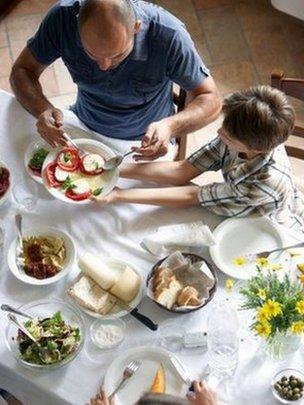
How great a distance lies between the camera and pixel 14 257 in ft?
6.17

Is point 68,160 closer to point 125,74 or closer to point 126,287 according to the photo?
point 125,74

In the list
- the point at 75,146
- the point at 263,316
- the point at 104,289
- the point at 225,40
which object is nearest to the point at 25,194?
the point at 75,146

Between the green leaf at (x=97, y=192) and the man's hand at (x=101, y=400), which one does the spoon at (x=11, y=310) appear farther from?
the green leaf at (x=97, y=192)

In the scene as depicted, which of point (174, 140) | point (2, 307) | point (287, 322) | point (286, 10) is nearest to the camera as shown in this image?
point (287, 322)

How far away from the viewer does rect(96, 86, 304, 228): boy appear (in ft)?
6.02

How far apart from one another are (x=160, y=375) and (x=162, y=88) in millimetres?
1029

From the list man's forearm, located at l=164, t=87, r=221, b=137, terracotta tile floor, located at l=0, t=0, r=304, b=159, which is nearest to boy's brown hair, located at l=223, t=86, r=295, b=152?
man's forearm, located at l=164, t=87, r=221, b=137

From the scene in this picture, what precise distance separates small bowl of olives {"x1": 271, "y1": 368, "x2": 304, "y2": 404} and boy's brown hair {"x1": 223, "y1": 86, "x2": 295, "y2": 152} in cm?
61

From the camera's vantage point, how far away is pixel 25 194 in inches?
79.5

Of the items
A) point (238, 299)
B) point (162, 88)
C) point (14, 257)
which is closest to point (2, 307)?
point (14, 257)

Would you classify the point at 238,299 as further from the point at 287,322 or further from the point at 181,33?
the point at 181,33

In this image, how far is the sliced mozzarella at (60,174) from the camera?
1.99 meters

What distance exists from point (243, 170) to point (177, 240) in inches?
11.0

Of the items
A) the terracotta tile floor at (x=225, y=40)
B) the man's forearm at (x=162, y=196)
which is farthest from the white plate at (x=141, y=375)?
the terracotta tile floor at (x=225, y=40)
